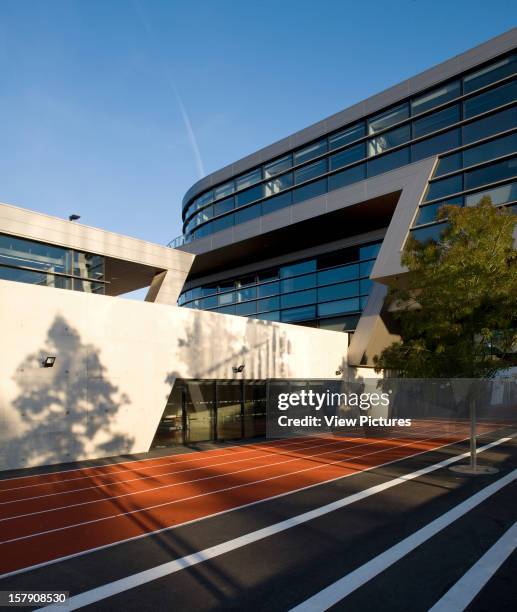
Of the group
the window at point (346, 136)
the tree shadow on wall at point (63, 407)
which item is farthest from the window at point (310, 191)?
the tree shadow on wall at point (63, 407)

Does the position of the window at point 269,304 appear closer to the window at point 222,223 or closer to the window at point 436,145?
the window at point 222,223

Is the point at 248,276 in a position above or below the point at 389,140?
below

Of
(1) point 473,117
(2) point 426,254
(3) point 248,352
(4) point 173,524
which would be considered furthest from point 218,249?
(4) point 173,524

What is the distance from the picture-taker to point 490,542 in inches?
319

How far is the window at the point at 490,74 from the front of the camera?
876 inches

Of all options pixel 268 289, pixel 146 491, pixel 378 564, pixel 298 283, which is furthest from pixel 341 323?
pixel 378 564

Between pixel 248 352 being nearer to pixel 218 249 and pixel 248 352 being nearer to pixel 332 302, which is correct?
pixel 332 302

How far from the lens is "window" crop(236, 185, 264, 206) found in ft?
103

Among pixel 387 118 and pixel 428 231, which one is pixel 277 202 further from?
pixel 428 231

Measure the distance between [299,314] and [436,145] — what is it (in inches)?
474

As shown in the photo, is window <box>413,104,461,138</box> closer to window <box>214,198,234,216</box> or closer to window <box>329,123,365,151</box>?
window <box>329,123,365,151</box>

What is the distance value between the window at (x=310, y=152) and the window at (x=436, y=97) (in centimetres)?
550

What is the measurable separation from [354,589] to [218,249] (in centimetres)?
2724

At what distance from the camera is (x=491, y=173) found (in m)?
21.9
